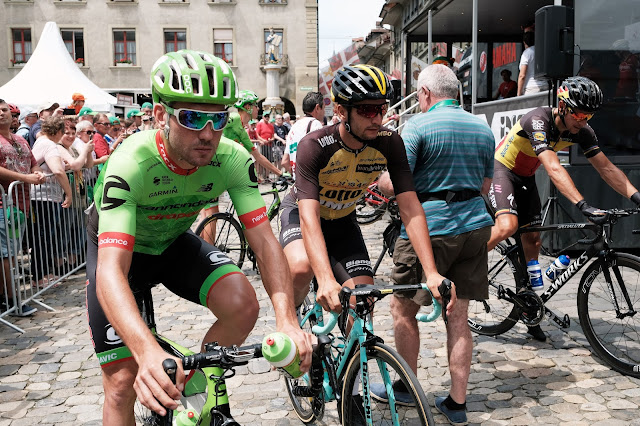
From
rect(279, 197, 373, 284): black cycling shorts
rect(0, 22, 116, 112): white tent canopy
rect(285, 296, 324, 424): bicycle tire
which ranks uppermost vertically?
rect(0, 22, 116, 112): white tent canopy

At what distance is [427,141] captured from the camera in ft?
Answer: 13.3

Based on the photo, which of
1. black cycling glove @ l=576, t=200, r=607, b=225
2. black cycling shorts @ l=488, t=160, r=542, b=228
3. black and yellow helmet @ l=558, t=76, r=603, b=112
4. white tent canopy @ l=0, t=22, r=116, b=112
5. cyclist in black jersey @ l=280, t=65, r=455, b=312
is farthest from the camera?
white tent canopy @ l=0, t=22, r=116, b=112

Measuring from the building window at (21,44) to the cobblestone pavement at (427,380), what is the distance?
4160 cm

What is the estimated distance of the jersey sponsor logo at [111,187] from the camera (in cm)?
250

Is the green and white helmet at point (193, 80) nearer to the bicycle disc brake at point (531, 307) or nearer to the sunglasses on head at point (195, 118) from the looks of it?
the sunglasses on head at point (195, 118)

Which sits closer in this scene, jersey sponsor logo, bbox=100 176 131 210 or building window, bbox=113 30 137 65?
jersey sponsor logo, bbox=100 176 131 210

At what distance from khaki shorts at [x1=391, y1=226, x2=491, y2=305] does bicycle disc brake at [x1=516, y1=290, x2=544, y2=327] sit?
1150 mm

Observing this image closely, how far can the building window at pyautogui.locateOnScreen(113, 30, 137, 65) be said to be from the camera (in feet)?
140

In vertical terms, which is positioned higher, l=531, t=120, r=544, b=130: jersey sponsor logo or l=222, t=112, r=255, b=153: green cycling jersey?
l=222, t=112, r=255, b=153: green cycling jersey

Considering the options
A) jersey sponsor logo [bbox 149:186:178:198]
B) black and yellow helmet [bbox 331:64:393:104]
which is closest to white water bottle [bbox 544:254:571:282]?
black and yellow helmet [bbox 331:64:393:104]

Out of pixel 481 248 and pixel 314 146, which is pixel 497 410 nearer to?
pixel 481 248

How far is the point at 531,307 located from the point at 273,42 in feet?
134

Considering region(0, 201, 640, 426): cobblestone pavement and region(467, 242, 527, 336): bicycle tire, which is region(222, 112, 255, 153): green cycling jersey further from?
region(467, 242, 527, 336): bicycle tire

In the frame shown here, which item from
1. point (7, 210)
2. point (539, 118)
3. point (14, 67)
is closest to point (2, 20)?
point (14, 67)
